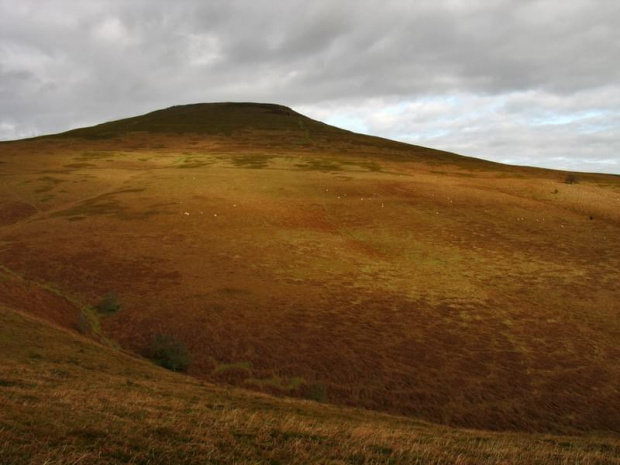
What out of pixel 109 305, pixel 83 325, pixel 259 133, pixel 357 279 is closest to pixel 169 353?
pixel 83 325

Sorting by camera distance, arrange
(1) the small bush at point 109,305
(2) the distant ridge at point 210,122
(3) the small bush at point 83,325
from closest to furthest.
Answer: (3) the small bush at point 83,325 < (1) the small bush at point 109,305 < (2) the distant ridge at point 210,122

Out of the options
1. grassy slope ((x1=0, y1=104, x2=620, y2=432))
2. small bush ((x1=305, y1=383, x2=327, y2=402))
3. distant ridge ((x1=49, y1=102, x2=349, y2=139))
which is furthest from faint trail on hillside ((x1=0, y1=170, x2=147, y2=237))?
distant ridge ((x1=49, y1=102, x2=349, y2=139))

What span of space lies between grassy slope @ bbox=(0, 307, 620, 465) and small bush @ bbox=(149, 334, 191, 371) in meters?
3.77

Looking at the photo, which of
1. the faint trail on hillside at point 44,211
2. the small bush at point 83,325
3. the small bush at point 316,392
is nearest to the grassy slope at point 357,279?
the small bush at point 316,392

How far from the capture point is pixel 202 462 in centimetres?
838

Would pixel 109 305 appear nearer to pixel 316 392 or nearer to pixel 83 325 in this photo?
pixel 83 325

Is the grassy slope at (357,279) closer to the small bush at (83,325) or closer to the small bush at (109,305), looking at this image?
the small bush at (109,305)

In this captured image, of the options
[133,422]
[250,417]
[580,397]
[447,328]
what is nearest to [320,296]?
[447,328]

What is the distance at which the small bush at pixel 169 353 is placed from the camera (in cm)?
2136

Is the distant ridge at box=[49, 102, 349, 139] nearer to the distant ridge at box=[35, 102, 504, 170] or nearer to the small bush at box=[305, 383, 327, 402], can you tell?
the distant ridge at box=[35, 102, 504, 170]

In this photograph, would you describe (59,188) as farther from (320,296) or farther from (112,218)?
(320,296)

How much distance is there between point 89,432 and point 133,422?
4.01 ft

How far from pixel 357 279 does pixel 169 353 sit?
15.9 meters

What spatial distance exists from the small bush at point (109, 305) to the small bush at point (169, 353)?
5.62 m
